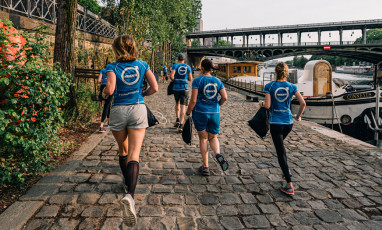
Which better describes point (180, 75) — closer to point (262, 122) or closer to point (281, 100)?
point (262, 122)

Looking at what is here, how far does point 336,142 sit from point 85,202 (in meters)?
5.60

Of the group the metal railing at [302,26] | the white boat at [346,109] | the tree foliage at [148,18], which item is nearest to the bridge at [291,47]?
the metal railing at [302,26]

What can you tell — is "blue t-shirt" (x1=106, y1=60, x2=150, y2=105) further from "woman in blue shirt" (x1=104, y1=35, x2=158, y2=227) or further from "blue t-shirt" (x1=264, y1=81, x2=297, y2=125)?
"blue t-shirt" (x1=264, y1=81, x2=297, y2=125)

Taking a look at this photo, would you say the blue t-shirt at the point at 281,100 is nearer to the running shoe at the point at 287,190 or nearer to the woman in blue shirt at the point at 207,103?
the woman in blue shirt at the point at 207,103

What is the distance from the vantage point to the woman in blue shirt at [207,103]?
3.86m

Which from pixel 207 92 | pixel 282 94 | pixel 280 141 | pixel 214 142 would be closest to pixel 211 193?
pixel 214 142

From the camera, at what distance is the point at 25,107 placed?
3178mm

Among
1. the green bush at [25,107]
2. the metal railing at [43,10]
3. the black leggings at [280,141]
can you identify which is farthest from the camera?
the metal railing at [43,10]

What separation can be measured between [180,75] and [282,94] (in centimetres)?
340

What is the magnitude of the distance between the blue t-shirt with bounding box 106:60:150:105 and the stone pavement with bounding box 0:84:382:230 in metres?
1.22

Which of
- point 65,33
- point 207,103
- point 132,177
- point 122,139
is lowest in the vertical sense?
point 132,177

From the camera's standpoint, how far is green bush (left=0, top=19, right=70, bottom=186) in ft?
10.1

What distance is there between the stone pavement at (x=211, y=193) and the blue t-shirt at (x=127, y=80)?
1.22m

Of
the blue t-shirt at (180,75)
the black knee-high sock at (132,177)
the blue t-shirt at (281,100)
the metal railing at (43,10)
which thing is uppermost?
the metal railing at (43,10)
